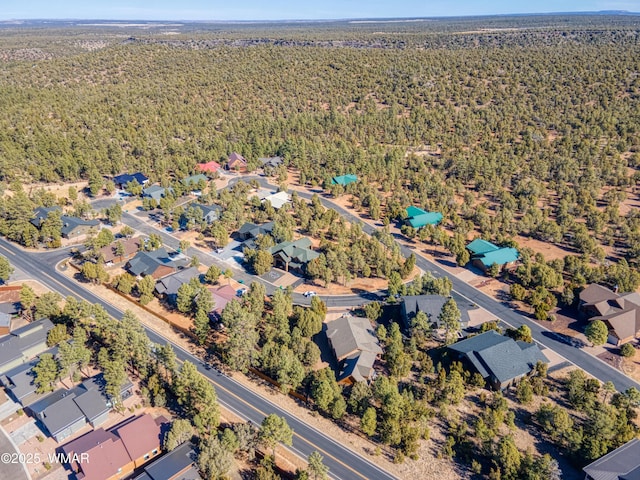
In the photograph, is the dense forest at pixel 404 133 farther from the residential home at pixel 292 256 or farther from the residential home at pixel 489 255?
the residential home at pixel 292 256

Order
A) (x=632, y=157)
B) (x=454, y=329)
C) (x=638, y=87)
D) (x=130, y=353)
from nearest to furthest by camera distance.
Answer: (x=130, y=353), (x=454, y=329), (x=632, y=157), (x=638, y=87)

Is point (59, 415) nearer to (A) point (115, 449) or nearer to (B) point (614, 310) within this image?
(A) point (115, 449)

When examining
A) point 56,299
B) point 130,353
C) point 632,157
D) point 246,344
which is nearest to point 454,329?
point 246,344

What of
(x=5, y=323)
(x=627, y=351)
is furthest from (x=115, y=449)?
(x=627, y=351)

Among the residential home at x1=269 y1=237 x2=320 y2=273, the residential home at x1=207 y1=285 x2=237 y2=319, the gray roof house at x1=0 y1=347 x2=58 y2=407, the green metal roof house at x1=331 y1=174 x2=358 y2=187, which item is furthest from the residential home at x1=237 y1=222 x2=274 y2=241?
the gray roof house at x1=0 y1=347 x2=58 y2=407

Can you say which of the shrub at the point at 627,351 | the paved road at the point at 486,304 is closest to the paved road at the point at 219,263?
the paved road at the point at 486,304

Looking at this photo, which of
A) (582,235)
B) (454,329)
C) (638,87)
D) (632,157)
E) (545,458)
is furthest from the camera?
(638,87)

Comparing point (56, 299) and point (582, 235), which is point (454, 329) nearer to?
point (582, 235)

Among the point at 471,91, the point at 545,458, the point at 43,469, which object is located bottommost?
the point at 43,469
